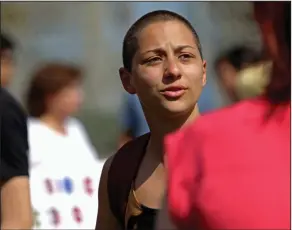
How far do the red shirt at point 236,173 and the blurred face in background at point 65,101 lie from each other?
476 cm

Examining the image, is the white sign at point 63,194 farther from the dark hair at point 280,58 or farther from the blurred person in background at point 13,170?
the dark hair at point 280,58

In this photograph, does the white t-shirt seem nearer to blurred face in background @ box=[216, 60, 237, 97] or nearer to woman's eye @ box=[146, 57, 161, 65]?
blurred face in background @ box=[216, 60, 237, 97]

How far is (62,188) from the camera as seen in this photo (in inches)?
216

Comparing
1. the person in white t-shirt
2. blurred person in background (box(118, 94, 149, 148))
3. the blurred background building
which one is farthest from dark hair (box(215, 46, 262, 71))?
the blurred background building

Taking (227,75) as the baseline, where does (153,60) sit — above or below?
above

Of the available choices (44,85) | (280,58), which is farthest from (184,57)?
(44,85)

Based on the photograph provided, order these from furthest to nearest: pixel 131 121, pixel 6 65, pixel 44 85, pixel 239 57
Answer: pixel 131 121, pixel 239 57, pixel 44 85, pixel 6 65

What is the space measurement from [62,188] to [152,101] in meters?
2.86

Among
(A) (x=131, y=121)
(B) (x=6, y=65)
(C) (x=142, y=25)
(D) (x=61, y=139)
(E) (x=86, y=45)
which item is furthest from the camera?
(E) (x=86, y=45)

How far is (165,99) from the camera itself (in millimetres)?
2664

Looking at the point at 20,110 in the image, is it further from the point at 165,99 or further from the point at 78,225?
the point at 165,99

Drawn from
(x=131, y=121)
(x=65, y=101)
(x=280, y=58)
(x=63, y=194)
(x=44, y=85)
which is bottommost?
(x=63, y=194)

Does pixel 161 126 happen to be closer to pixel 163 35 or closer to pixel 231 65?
pixel 163 35

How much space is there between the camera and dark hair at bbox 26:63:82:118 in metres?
6.52
